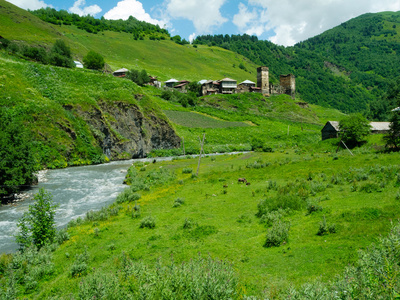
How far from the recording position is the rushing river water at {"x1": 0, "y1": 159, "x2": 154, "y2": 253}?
19153 millimetres

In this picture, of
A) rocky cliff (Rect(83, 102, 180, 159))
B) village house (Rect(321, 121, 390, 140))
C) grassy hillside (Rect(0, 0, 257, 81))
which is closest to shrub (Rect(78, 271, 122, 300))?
rocky cliff (Rect(83, 102, 180, 159))

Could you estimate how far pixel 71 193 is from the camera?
27.5 m

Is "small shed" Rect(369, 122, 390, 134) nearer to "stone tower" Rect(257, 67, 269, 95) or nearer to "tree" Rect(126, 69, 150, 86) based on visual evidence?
"stone tower" Rect(257, 67, 269, 95)

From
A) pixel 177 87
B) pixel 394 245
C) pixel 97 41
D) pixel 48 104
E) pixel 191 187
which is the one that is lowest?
pixel 191 187

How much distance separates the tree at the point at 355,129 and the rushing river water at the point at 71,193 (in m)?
42.3

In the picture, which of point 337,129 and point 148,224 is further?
point 337,129

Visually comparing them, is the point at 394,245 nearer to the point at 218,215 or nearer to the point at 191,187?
the point at 218,215

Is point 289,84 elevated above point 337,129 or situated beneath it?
elevated above

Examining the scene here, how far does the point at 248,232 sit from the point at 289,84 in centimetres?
14297

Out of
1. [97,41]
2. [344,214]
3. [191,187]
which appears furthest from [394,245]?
[97,41]

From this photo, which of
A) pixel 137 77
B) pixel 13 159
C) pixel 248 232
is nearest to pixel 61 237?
pixel 248 232

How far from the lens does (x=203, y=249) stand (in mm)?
12609

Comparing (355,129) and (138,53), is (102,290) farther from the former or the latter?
(138,53)

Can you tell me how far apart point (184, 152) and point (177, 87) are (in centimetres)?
7393
